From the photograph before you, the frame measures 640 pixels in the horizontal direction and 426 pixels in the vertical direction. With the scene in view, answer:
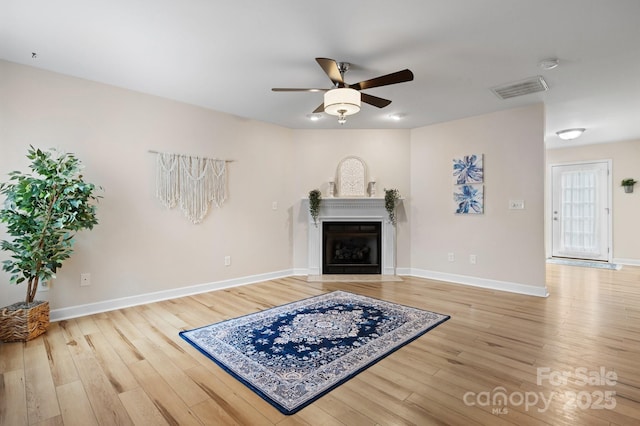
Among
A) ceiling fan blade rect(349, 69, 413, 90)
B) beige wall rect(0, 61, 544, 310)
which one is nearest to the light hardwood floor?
beige wall rect(0, 61, 544, 310)

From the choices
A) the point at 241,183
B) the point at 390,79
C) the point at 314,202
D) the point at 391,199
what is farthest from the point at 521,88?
the point at 241,183

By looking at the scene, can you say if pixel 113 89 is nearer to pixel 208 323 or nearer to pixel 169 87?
pixel 169 87

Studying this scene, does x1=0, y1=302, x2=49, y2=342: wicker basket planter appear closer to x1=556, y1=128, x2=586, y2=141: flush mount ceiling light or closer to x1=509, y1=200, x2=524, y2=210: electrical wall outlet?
x1=509, y1=200, x2=524, y2=210: electrical wall outlet

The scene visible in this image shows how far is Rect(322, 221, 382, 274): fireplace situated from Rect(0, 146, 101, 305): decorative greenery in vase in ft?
11.1

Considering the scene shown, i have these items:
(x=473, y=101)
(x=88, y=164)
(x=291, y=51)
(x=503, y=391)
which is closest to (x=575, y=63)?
(x=473, y=101)

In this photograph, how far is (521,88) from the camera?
3.43m

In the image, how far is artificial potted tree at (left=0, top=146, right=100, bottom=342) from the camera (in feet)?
8.36

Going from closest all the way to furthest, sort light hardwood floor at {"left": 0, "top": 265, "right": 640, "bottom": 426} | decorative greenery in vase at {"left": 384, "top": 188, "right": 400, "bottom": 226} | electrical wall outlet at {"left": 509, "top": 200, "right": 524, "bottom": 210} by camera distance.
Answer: light hardwood floor at {"left": 0, "top": 265, "right": 640, "bottom": 426}, electrical wall outlet at {"left": 509, "top": 200, "right": 524, "bottom": 210}, decorative greenery in vase at {"left": 384, "top": 188, "right": 400, "bottom": 226}

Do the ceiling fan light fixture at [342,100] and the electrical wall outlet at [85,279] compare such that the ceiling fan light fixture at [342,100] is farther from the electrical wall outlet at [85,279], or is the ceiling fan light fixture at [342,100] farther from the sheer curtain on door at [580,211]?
the sheer curtain on door at [580,211]

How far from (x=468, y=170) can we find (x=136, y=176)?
461 cm

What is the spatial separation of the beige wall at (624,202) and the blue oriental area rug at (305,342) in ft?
18.8

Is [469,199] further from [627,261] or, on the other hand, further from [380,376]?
[627,261]

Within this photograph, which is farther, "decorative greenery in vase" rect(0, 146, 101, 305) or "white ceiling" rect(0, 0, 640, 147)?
"decorative greenery in vase" rect(0, 146, 101, 305)

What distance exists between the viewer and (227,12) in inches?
84.6
